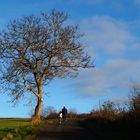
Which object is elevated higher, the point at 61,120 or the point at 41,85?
the point at 41,85

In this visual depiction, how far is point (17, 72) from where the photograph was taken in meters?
56.5

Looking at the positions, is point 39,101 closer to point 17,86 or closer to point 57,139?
point 17,86

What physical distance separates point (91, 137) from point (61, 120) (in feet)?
70.1

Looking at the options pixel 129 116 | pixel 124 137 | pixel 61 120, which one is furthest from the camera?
pixel 61 120

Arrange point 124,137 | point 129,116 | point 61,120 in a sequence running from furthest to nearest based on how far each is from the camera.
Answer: point 61,120, point 129,116, point 124,137

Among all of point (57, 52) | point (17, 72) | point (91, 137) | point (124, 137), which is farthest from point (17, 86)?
point (124, 137)

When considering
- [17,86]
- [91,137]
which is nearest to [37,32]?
[17,86]

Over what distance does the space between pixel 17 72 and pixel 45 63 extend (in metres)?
3.41

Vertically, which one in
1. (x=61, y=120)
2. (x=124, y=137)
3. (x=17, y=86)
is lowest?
(x=124, y=137)

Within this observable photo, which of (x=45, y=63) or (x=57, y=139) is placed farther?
(x=45, y=63)

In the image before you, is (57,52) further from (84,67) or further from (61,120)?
(61,120)

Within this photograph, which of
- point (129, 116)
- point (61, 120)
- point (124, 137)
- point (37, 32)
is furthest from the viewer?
point (37, 32)

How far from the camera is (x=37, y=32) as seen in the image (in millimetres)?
55750

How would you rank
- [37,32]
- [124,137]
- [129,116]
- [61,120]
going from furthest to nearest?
[37,32] → [61,120] → [129,116] → [124,137]
